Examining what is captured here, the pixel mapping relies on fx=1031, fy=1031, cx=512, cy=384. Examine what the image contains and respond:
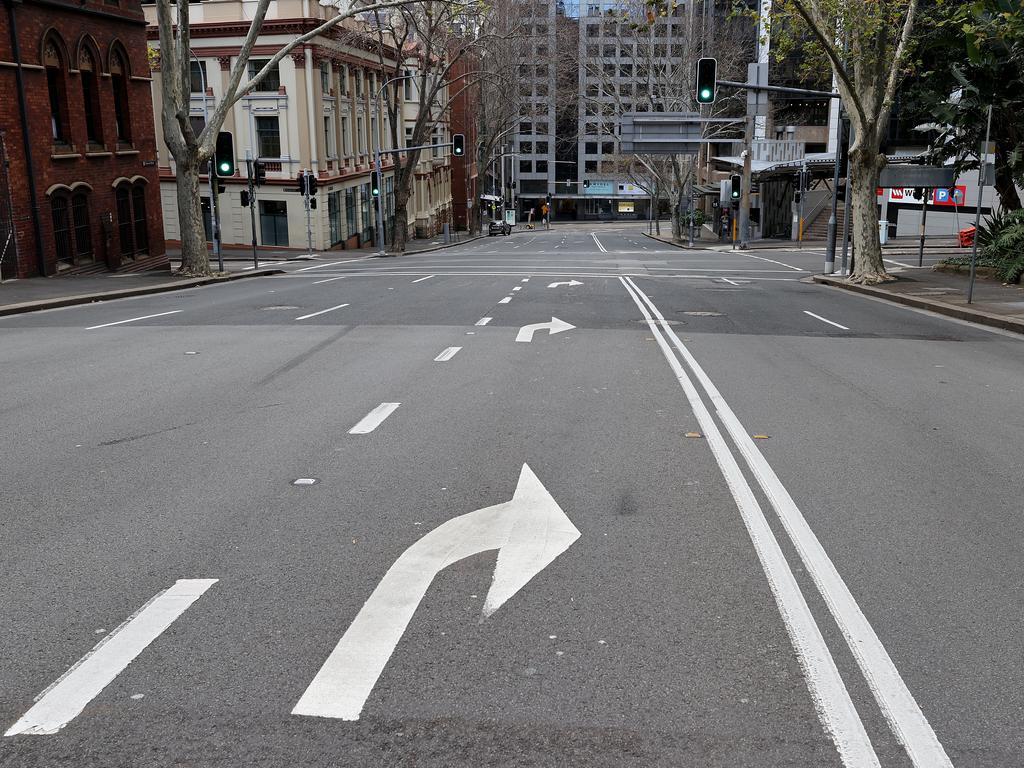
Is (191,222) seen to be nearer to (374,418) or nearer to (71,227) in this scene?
(71,227)

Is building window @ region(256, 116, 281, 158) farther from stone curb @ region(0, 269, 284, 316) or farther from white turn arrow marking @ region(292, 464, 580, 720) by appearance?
white turn arrow marking @ region(292, 464, 580, 720)

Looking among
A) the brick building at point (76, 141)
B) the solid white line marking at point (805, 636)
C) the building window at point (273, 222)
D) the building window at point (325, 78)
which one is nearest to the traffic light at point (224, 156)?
the brick building at point (76, 141)

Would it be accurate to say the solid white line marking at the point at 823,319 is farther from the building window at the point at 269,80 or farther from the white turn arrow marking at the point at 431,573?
the building window at the point at 269,80

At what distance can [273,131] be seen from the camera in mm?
50625

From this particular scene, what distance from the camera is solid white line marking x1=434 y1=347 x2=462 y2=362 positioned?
503 inches

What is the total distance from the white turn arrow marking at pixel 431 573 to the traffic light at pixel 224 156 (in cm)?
2550

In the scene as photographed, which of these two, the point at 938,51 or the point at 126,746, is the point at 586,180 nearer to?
the point at 938,51

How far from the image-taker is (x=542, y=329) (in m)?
16.0

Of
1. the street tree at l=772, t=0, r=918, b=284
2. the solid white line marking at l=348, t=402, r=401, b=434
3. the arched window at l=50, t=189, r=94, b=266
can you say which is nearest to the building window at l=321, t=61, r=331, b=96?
the arched window at l=50, t=189, r=94, b=266

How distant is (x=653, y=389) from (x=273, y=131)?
43.8 meters

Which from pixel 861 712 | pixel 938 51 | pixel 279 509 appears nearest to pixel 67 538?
pixel 279 509

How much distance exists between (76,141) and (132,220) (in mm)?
4266

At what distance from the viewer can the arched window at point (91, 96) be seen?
3027cm

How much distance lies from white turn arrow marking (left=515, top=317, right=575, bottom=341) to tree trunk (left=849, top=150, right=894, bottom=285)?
12.9 m
